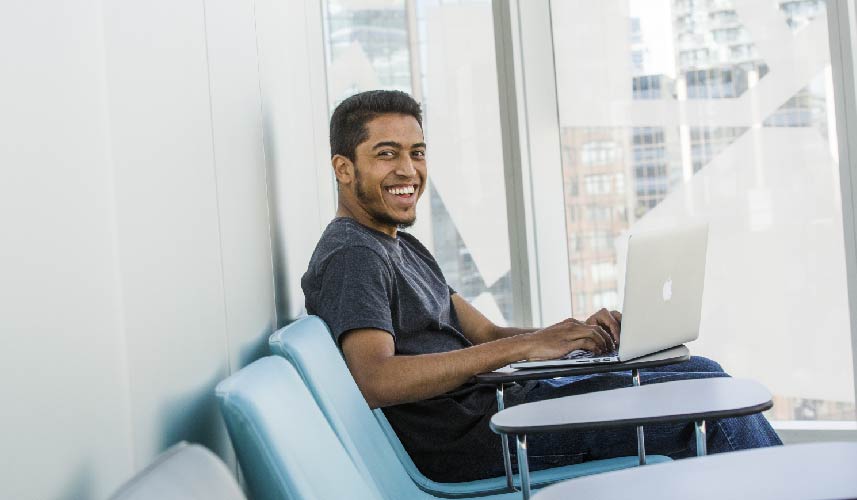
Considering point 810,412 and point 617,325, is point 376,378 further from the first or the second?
point 810,412

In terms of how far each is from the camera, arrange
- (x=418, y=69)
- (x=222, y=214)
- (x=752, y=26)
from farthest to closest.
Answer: (x=418, y=69)
(x=752, y=26)
(x=222, y=214)

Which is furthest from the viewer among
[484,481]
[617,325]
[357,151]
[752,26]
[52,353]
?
[752,26]

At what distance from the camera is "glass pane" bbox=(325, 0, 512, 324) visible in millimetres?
3635

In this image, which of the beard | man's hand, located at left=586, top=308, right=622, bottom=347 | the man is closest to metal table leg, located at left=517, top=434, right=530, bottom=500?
the man

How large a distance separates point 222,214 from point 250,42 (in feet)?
1.84

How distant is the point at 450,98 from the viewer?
3.68 meters

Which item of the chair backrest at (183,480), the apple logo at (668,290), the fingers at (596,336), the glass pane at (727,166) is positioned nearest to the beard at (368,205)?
the fingers at (596,336)

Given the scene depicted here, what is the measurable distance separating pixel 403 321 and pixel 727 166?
1650 millimetres

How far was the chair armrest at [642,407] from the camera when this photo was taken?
1.60 m

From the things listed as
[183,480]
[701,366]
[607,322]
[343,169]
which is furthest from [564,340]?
[183,480]

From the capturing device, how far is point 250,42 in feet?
7.18

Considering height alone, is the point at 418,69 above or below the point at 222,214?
above

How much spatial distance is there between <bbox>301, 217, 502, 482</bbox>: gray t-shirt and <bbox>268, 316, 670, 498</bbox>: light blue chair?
1.7 inches

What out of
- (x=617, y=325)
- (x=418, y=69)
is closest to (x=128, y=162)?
(x=617, y=325)
